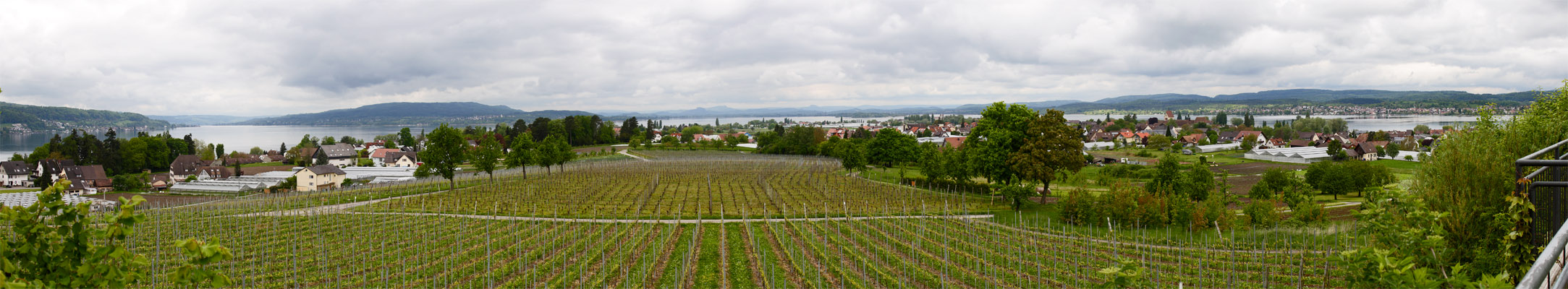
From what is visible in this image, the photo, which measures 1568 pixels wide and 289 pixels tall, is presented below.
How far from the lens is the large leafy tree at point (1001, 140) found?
88.6 feet

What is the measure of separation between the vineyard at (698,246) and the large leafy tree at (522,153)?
9643 mm

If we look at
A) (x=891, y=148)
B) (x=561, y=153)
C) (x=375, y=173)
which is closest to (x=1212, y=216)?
(x=891, y=148)

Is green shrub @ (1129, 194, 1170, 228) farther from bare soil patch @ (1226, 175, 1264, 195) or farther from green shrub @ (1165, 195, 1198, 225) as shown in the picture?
bare soil patch @ (1226, 175, 1264, 195)

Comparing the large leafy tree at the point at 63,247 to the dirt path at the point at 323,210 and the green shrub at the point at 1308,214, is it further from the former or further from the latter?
the green shrub at the point at 1308,214

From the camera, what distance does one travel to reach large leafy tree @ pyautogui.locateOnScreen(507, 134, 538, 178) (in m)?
40.9

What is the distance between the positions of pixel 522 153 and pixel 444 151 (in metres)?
7.88

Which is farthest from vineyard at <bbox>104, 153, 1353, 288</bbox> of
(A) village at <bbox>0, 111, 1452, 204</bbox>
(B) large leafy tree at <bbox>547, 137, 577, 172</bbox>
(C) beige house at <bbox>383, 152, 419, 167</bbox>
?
(C) beige house at <bbox>383, 152, 419, 167</bbox>

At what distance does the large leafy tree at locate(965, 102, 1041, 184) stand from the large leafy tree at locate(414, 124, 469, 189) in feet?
75.7

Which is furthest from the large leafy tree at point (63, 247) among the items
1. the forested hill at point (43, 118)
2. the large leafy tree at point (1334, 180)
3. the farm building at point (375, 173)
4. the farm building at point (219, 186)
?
the forested hill at point (43, 118)

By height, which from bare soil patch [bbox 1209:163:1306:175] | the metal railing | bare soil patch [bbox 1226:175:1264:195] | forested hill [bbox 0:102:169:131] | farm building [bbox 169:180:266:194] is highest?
forested hill [bbox 0:102:169:131]

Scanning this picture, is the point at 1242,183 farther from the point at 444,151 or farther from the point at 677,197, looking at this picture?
the point at 444,151

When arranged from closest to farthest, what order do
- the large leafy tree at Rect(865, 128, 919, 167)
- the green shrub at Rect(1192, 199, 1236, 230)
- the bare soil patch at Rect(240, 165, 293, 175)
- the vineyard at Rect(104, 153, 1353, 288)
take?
the vineyard at Rect(104, 153, 1353, 288) < the green shrub at Rect(1192, 199, 1236, 230) < the large leafy tree at Rect(865, 128, 919, 167) < the bare soil patch at Rect(240, 165, 293, 175)

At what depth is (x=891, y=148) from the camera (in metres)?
51.3

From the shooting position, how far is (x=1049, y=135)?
26219 millimetres
